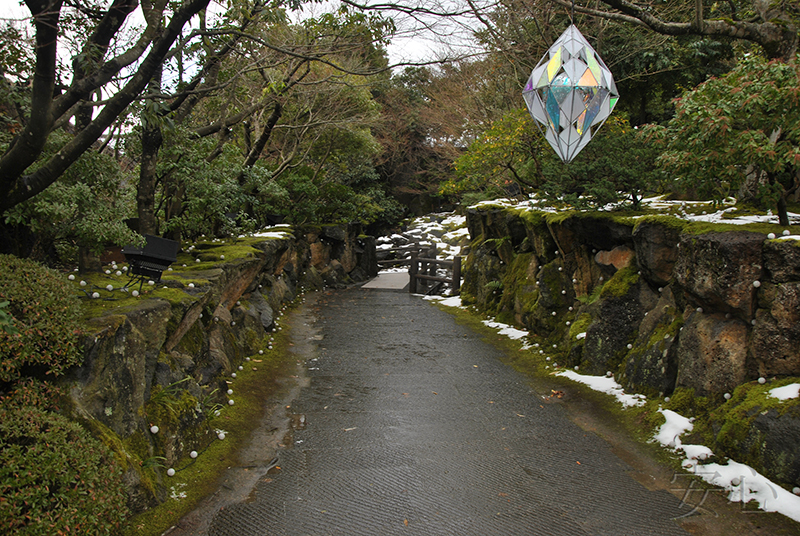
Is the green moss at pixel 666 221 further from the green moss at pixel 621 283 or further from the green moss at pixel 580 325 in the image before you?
the green moss at pixel 580 325

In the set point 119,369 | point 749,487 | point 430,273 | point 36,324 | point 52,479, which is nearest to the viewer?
point 52,479

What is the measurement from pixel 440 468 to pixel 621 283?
448 cm

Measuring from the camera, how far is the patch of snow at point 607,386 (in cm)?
676

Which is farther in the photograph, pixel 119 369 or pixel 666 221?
pixel 666 221

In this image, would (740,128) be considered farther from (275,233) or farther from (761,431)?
(275,233)

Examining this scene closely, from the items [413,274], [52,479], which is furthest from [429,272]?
[52,479]

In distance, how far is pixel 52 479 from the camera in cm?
311

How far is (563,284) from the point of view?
10078 mm

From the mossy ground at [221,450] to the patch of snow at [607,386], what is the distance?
461cm

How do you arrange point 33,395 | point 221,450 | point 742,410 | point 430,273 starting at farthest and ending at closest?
point 430,273 < point 221,450 < point 742,410 < point 33,395

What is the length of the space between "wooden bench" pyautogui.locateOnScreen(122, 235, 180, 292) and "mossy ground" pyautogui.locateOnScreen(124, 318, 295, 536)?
6.06ft

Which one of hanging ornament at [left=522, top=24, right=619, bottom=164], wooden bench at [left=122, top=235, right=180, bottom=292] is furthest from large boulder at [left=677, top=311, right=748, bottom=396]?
wooden bench at [left=122, top=235, right=180, bottom=292]

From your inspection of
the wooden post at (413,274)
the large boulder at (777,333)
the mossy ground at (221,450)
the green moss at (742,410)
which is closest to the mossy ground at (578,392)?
the green moss at (742,410)

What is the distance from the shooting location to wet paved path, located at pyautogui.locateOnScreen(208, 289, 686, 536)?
441 centimetres
